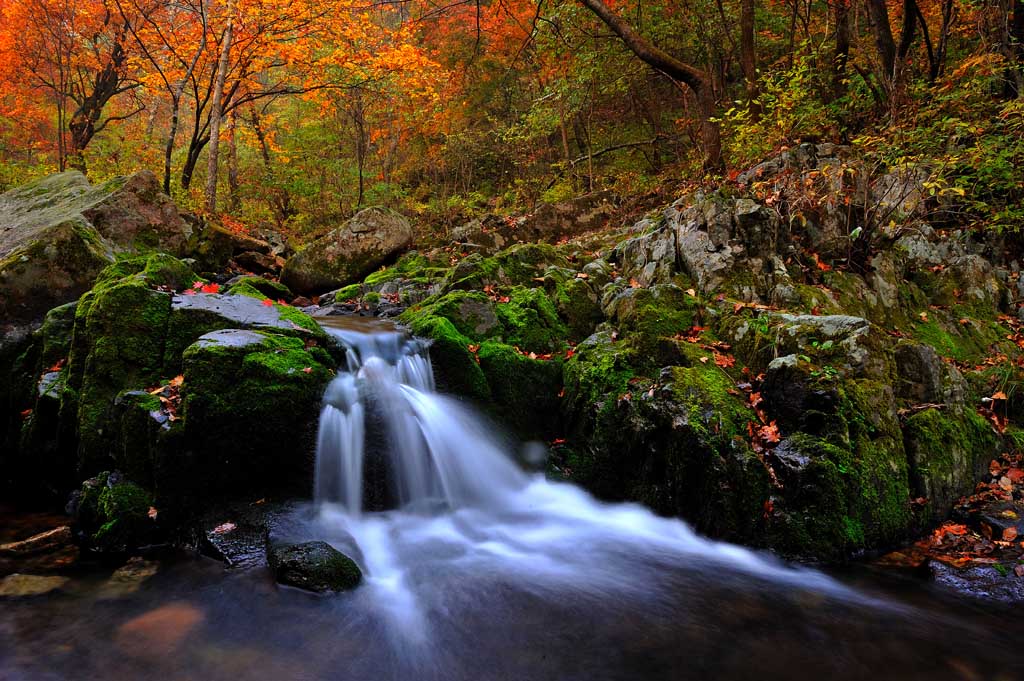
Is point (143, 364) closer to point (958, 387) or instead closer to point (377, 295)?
point (377, 295)

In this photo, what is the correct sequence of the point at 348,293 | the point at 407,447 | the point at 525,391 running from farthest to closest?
the point at 348,293, the point at 525,391, the point at 407,447

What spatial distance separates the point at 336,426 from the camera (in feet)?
16.9

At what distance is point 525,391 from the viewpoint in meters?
6.15

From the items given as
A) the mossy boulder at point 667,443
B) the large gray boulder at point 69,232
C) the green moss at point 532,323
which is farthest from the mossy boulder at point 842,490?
the large gray boulder at point 69,232

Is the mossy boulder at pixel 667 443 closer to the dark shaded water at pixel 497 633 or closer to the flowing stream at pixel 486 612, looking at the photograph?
the flowing stream at pixel 486 612

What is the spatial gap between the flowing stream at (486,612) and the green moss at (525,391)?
1.09 metres

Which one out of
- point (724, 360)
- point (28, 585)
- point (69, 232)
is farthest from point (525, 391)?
point (69, 232)

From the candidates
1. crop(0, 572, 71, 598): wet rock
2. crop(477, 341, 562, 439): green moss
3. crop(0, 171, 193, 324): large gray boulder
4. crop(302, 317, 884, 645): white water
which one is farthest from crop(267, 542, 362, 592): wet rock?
crop(0, 171, 193, 324): large gray boulder

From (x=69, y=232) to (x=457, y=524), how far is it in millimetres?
6236

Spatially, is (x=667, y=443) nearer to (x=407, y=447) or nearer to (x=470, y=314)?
(x=407, y=447)

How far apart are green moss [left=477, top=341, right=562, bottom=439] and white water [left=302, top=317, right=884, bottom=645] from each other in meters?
0.35

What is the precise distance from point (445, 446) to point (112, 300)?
3.58 m

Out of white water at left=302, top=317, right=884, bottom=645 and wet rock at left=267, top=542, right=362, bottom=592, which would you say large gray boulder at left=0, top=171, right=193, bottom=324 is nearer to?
white water at left=302, top=317, right=884, bottom=645

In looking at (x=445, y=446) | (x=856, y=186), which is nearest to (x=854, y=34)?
(x=856, y=186)
